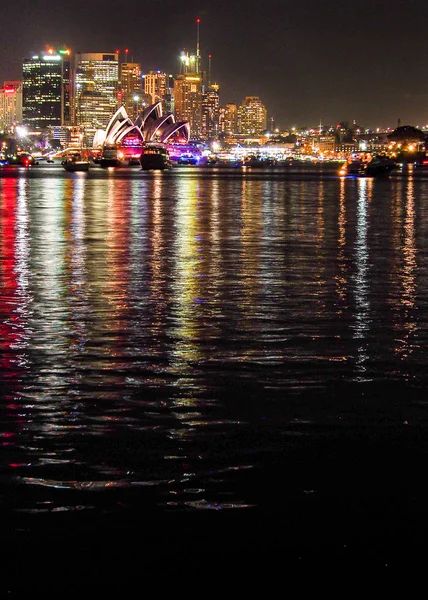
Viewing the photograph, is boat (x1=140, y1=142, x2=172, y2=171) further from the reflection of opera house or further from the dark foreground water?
the dark foreground water

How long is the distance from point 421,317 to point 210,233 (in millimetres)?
11821

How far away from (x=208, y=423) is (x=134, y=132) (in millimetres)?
149581

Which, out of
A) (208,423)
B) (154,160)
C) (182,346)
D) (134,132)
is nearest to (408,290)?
(182,346)

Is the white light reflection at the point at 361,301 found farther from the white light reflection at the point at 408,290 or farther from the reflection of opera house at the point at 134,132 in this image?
the reflection of opera house at the point at 134,132

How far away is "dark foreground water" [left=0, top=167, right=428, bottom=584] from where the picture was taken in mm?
4676

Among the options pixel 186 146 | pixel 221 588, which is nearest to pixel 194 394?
pixel 221 588

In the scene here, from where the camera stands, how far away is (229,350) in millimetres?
9383

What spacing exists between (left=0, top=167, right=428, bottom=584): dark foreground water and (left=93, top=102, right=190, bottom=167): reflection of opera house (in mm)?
132809

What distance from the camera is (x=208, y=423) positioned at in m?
6.79

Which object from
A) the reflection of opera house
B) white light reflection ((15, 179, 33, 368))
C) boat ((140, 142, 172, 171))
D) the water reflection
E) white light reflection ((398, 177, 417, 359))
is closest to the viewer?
the water reflection

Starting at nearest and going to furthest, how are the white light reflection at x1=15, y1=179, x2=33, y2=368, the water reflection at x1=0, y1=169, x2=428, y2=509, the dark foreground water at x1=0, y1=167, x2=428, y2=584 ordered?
the dark foreground water at x1=0, y1=167, x2=428, y2=584
the water reflection at x1=0, y1=169, x2=428, y2=509
the white light reflection at x1=15, y1=179, x2=33, y2=368

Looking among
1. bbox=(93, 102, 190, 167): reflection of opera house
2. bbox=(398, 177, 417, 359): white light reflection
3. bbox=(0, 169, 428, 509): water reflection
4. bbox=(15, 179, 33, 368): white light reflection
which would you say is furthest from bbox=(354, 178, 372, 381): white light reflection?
bbox=(93, 102, 190, 167): reflection of opera house

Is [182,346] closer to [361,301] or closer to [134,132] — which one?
[361,301]

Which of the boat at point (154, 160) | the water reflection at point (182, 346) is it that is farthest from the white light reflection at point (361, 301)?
the boat at point (154, 160)
